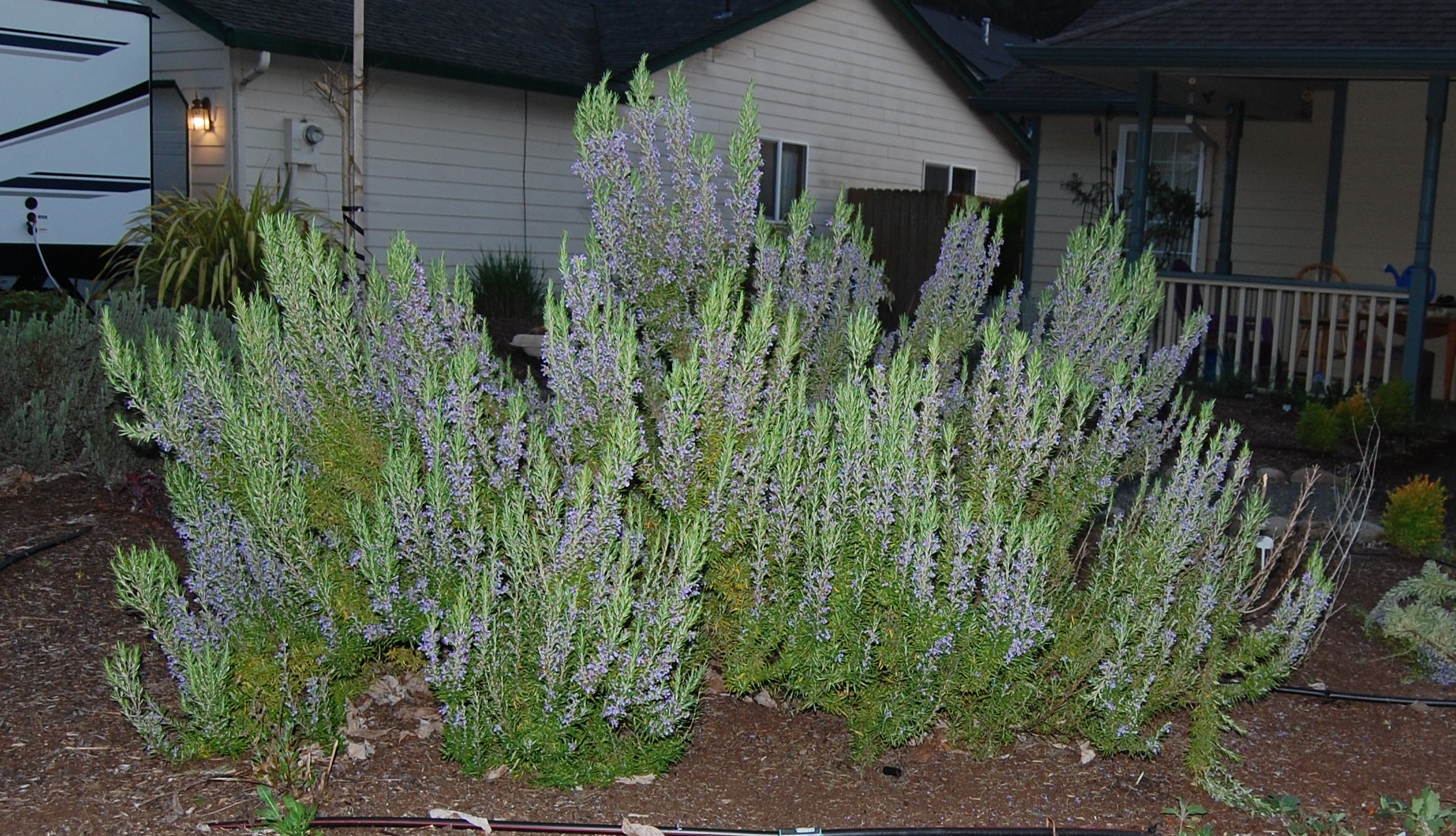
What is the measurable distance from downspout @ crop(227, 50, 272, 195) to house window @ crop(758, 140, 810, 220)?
22.2 ft

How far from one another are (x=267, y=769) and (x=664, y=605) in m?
1.21

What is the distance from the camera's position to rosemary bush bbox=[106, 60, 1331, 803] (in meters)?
3.53

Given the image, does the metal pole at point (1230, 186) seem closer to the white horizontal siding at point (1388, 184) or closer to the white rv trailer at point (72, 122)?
the white horizontal siding at point (1388, 184)

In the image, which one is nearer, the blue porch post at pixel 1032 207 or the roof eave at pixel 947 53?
the blue porch post at pixel 1032 207

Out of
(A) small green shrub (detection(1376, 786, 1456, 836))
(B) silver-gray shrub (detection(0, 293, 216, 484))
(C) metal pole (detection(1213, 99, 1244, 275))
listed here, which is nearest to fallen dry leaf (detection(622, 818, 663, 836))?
(A) small green shrub (detection(1376, 786, 1456, 836))

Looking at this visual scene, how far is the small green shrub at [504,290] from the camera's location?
12.7 meters

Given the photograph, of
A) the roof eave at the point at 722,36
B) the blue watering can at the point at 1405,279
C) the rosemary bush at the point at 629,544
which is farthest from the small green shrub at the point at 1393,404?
the roof eave at the point at 722,36

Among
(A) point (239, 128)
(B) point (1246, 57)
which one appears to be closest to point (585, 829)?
(B) point (1246, 57)

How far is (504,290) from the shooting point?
1278cm

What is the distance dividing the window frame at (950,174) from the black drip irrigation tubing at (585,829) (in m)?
16.0

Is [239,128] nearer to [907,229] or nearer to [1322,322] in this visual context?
[907,229]

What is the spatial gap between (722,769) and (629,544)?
2.83 ft

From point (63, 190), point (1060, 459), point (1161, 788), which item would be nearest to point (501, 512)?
point (1060, 459)

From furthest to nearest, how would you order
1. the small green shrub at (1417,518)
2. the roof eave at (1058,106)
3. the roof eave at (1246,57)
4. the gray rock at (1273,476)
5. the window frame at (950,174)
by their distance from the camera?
1. the window frame at (950,174)
2. the roof eave at (1058,106)
3. the roof eave at (1246,57)
4. the gray rock at (1273,476)
5. the small green shrub at (1417,518)
